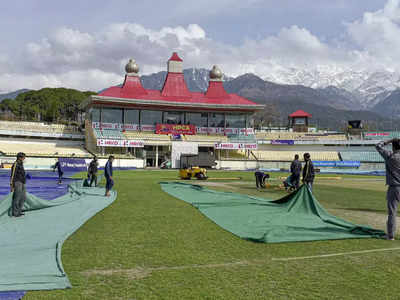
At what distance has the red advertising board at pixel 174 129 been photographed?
217 ft

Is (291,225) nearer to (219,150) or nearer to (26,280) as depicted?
(26,280)

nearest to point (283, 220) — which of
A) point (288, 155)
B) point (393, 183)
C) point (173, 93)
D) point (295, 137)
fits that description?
point (393, 183)

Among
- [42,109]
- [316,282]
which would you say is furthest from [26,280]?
[42,109]

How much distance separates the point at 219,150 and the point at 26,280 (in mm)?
60600

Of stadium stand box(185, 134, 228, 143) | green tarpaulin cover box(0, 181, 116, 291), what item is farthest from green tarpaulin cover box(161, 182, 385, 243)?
stadium stand box(185, 134, 228, 143)

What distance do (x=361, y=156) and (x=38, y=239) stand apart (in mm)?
68442

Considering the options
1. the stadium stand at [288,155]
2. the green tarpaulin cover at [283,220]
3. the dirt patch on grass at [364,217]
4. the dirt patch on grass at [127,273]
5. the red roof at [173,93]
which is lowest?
the dirt patch on grass at [127,273]

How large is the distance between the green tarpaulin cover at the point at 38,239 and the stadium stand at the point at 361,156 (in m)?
61.6

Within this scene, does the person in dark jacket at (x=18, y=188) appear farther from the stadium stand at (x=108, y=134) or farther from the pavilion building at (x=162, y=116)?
the stadium stand at (x=108, y=134)

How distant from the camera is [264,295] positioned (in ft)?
15.6

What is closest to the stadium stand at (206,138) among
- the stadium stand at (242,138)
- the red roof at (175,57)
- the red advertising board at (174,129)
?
the stadium stand at (242,138)

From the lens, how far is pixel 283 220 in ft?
32.7

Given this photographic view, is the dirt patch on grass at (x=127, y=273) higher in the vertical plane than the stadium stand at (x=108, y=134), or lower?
lower

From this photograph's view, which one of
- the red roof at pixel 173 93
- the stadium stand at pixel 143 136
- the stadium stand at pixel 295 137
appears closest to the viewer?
the stadium stand at pixel 143 136
